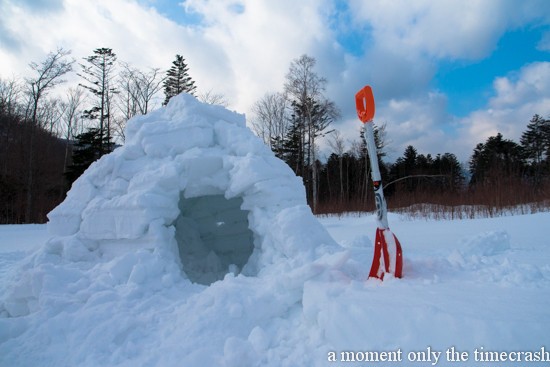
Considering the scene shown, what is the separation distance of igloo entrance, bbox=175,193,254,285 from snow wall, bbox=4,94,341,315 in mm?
204

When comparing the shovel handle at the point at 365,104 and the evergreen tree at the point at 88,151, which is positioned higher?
the evergreen tree at the point at 88,151

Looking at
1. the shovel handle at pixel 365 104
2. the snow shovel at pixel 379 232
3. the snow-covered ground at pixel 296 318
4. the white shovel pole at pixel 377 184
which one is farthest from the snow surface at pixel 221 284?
the shovel handle at pixel 365 104

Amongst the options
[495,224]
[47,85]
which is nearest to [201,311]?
[495,224]

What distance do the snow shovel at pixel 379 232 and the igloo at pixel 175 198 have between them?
0.80 meters

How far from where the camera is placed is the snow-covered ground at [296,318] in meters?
1.59

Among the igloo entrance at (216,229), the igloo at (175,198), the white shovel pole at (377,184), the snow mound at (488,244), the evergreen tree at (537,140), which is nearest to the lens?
the white shovel pole at (377,184)

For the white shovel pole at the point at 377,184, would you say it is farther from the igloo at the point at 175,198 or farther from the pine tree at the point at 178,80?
the pine tree at the point at 178,80

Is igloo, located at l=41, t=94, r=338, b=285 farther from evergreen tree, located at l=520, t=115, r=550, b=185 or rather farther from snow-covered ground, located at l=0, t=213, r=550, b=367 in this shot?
evergreen tree, located at l=520, t=115, r=550, b=185

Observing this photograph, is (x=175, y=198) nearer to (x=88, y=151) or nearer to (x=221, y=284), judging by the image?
(x=221, y=284)

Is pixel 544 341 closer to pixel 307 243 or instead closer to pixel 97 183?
pixel 307 243

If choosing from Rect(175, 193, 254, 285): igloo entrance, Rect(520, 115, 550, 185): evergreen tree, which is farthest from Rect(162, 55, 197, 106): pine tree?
Rect(520, 115, 550, 185): evergreen tree

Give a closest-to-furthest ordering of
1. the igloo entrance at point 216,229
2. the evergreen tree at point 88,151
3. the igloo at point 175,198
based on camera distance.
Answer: the igloo at point 175,198
the igloo entrance at point 216,229
the evergreen tree at point 88,151

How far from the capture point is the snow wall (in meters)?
3.24

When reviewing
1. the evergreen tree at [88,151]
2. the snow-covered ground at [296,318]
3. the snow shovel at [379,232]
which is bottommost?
the snow-covered ground at [296,318]
